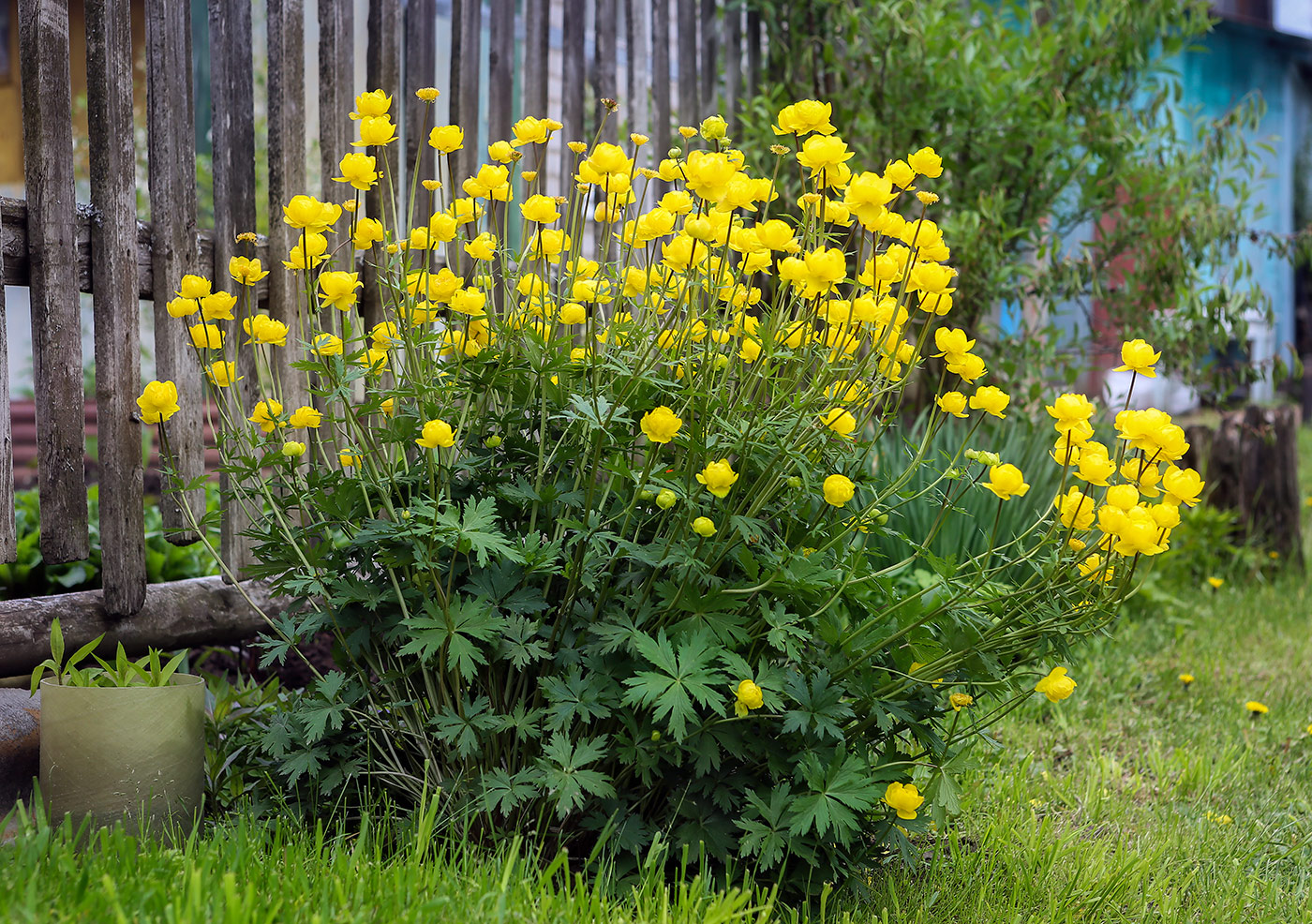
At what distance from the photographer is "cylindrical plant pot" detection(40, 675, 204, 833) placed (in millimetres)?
1832

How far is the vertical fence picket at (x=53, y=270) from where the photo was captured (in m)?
2.15

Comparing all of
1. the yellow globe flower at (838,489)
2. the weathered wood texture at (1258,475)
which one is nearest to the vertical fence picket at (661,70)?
the yellow globe flower at (838,489)

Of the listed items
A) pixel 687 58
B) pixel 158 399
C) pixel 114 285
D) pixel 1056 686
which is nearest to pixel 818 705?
pixel 1056 686

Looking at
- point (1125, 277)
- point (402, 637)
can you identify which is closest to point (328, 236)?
point (402, 637)

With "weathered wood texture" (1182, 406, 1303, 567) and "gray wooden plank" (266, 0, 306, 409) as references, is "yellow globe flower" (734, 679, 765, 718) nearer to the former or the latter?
"gray wooden plank" (266, 0, 306, 409)

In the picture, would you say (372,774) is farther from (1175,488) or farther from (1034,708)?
(1034,708)

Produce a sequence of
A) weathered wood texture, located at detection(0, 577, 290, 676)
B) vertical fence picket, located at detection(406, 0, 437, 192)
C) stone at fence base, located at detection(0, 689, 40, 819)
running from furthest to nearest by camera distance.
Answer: vertical fence picket, located at detection(406, 0, 437, 192) → weathered wood texture, located at detection(0, 577, 290, 676) → stone at fence base, located at detection(0, 689, 40, 819)

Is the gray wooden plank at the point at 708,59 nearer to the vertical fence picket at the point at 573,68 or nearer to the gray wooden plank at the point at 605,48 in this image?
the gray wooden plank at the point at 605,48

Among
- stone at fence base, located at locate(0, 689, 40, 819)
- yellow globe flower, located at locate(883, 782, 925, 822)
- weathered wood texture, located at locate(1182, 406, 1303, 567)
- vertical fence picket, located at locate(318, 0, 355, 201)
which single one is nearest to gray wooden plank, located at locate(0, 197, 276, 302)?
vertical fence picket, located at locate(318, 0, 355, 201)

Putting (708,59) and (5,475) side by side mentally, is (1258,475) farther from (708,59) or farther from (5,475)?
(5,475)

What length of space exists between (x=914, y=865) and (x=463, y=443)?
3.47ft

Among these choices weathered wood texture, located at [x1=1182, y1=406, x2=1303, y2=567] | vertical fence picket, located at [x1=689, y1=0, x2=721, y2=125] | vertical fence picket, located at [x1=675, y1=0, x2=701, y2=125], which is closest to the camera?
vertical fence picket, located at [x1=675, y1=0, x2=701, y2=125]

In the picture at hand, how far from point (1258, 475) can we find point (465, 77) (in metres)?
3.86

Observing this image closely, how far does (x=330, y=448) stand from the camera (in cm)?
280
